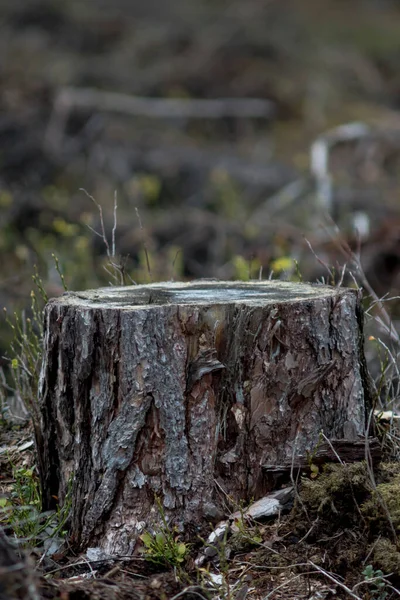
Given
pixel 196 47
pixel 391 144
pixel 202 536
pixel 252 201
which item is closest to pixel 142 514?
pixel 202 536

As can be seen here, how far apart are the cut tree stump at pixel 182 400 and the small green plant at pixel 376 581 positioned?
0.51m

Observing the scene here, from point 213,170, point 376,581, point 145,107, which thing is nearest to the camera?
point 376,581

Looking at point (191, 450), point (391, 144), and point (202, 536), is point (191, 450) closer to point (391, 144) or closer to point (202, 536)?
point (202, 536)

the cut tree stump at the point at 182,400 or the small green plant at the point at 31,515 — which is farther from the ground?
the cut tree stump at the point at 182,400

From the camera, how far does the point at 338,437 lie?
10.6 feet

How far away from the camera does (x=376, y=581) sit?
8.81ft

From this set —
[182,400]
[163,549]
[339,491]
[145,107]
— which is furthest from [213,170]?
[163,549]

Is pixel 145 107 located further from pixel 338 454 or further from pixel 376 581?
pixel 376 581

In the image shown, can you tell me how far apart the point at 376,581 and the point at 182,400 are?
3.15 ft

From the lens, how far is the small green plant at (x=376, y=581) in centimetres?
265

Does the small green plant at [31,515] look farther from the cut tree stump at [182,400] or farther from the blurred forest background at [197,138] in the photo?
the blurred forest background at [197,138]

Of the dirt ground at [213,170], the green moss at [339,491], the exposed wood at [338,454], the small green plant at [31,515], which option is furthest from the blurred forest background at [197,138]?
the green moss at [339,491]

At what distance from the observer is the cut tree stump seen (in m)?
3.02

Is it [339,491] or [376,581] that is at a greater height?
[339,491]
